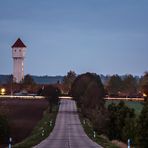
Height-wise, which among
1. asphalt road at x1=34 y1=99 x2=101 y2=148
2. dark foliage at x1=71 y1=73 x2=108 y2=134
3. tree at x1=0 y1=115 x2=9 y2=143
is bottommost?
asphalt road at x1=34 y1=99 x2=101 y2=148

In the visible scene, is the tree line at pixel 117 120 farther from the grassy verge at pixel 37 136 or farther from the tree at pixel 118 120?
the grassy verge at pixel 37 136

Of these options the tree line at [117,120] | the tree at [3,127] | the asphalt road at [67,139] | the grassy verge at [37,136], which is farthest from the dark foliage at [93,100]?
the tree at [3,127]

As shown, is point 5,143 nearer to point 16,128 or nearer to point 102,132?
point 102,132

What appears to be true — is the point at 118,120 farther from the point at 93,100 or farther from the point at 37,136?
the point at 93,100

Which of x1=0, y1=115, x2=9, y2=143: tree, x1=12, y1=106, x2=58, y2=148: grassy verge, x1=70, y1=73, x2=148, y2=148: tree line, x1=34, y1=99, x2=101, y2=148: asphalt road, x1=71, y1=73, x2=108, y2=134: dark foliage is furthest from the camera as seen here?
x1=71, y1=73, x2=108, y2=134: dark foliage

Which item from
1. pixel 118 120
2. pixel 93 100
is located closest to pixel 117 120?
pixel 118 120

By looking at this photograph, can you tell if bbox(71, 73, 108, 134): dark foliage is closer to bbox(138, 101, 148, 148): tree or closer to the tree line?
the tree line

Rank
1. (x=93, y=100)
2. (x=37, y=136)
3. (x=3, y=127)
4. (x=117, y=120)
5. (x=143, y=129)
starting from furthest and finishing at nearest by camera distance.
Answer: (x=93, y=100)
(x=117, y=120)
(x=37, y=136)
(x=3, y=127)
(x=143, y=129)

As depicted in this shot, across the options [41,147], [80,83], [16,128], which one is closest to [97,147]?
[41,147]

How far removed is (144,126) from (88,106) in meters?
53.5

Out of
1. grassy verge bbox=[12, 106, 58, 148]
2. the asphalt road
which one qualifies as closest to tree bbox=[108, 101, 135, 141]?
the asphalt road

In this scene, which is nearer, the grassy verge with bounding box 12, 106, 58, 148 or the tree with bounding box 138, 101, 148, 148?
the tree with bounding box 138, 101, 148, 148

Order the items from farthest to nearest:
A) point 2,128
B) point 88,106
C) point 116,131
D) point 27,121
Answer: point 88,106 < point 27,121 < point 116,131 < point 2,128

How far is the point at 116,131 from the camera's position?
196 ft
